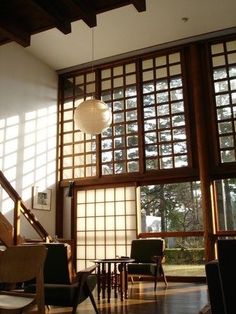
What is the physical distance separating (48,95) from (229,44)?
3.82 m

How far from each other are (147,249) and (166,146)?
6.57 feet

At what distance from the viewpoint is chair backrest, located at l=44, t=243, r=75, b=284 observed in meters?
3.51

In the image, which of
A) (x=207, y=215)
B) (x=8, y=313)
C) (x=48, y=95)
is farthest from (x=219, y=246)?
(x=48, y=95)

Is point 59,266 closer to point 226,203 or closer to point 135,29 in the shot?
point 226,203

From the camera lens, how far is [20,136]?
6852 mm

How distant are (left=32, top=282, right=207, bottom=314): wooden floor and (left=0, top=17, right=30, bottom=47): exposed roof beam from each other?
2.78 m

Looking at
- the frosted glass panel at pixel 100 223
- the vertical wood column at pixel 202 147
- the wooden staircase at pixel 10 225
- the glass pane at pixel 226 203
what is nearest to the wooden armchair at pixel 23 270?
the wooden staircase at pixel 10 225

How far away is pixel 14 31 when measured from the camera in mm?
2811

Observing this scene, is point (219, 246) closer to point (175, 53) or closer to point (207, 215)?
point (207, 215)

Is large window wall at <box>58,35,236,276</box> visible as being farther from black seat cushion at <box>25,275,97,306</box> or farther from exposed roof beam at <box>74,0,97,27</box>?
exposed roof beam at <box>74,0,97,27</box>

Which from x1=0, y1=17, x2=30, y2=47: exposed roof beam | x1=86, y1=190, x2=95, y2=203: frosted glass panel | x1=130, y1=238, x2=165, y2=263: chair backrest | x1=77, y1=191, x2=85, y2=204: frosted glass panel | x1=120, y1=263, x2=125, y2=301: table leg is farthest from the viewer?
x1=77, y1=191, x2=85, y2=204: frosted glass panel

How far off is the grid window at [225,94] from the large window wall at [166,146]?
0.02 metres

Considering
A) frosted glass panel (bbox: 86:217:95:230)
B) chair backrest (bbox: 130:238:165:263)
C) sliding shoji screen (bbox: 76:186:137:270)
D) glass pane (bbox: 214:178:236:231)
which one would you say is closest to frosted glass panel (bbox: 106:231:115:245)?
sliding shoji screen (bbox: 76:186:137:270)

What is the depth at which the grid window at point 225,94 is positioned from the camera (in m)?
6.46
